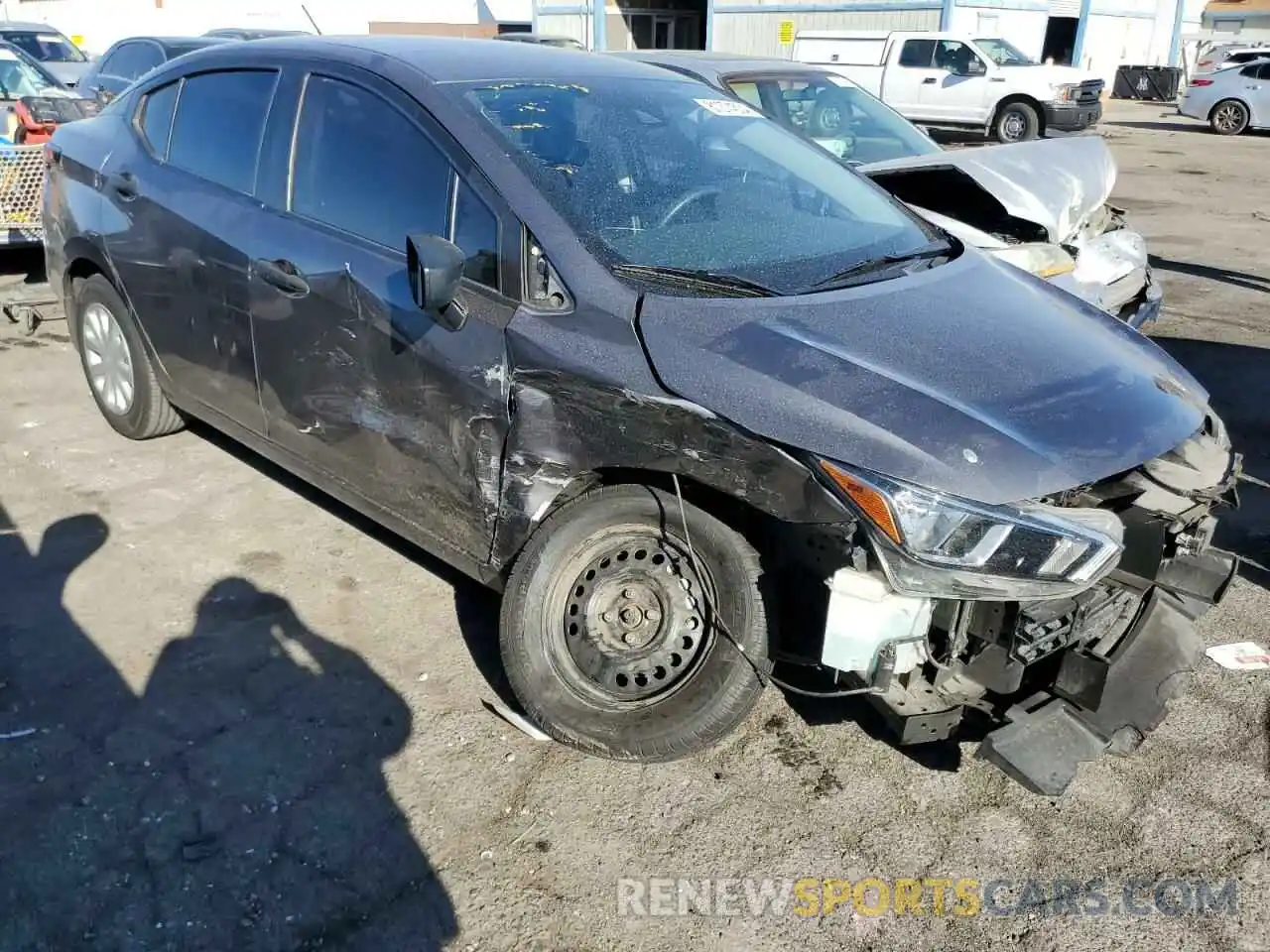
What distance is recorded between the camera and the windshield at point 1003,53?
20750 millimetres

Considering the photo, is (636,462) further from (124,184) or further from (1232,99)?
(1232,99)

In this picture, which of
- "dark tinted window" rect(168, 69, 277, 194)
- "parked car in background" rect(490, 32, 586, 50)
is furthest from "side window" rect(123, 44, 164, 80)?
"dark tinted window" rect(168, 69, 277, 194)

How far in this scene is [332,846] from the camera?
2.64m

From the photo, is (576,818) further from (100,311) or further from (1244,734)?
(100,311)

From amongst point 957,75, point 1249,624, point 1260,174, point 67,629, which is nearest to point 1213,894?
point 1249,624

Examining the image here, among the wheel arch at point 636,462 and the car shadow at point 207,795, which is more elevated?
the wheel arch at point 636,462

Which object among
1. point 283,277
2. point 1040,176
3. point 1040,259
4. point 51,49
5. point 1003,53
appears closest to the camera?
point 283,277

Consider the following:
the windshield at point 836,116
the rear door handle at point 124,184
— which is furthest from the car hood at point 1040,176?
the rear door handle at point 124,184

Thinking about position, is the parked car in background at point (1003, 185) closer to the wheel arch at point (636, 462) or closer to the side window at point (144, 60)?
the wheel arch at point (636, 462)

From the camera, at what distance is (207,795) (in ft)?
9.17

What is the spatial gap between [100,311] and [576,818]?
347 cm

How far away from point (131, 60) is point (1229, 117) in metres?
22.7

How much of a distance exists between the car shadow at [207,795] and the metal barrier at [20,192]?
487 cm

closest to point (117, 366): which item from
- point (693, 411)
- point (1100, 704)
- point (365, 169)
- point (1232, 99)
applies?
point (365, 169)
